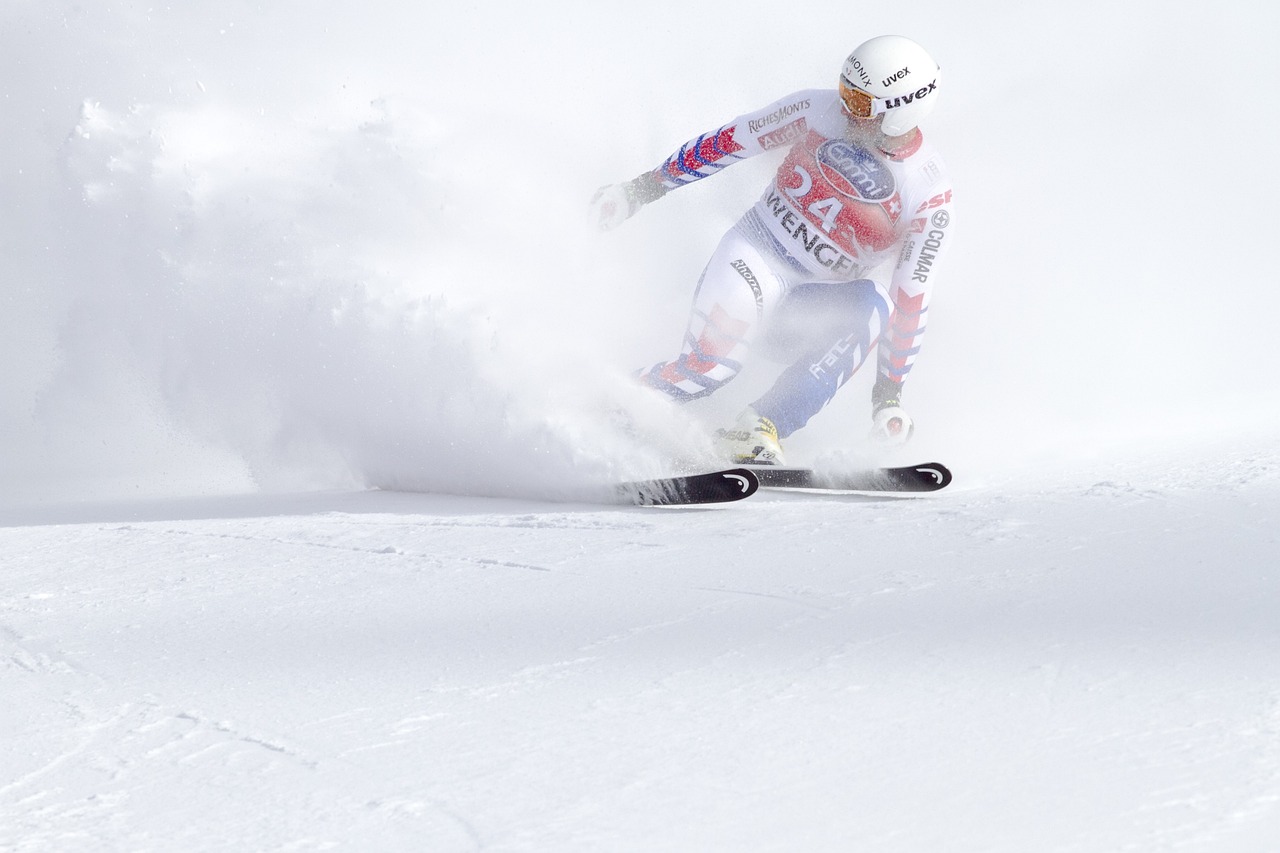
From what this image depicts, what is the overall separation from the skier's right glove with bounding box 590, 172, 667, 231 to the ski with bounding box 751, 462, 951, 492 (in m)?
1.15

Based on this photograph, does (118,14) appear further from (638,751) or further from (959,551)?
(638,751)

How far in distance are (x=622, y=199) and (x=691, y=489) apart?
138cm

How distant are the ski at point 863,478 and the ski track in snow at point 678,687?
33 cm

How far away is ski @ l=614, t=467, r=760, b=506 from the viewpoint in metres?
3.17

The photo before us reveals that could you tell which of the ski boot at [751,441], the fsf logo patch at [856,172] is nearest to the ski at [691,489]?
the ski boot at [751,441]

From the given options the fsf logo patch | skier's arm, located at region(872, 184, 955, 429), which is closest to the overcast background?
skier's arm, located at region(872, 184, 955, 429)

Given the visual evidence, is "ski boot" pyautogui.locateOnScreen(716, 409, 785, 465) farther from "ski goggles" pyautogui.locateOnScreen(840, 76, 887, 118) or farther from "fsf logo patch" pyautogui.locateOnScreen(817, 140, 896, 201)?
"ski goggles" pyautogui.locateOnScreen(840, 76, 887, 118)

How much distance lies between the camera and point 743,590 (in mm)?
2307

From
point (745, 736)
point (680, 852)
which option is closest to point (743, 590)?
point (745, 736)

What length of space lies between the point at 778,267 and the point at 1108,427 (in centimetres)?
148

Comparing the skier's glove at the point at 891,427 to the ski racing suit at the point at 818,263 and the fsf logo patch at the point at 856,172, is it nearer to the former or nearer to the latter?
the ski racing suit at the point at 818,263

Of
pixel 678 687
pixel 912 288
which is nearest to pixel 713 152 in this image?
pixel 912 288

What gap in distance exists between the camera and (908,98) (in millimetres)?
3734

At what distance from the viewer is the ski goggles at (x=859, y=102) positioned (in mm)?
3723
